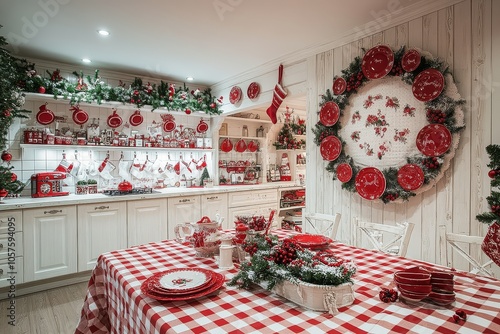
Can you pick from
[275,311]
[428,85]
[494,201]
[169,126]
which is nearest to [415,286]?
[275,311]

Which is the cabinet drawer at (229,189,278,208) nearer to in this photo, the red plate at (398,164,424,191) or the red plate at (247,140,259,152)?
the red plate at (247,140,259,152)

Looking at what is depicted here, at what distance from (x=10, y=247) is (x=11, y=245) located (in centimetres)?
4

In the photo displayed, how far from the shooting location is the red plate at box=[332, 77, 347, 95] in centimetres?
280

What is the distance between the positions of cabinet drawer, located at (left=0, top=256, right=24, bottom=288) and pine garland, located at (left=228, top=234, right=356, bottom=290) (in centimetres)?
268

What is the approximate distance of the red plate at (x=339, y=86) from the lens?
280 centimetres

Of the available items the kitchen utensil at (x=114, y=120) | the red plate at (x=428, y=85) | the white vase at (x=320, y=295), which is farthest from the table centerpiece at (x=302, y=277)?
the kitchen utensil at (x=114, y=120)

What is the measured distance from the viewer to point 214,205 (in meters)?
4.16

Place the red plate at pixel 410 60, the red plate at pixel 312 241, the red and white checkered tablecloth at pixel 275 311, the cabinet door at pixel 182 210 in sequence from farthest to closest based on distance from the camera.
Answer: the cabinet door at pixel 182 210, the red plate at pixel 410 60, the red plate at pixel 312 241, the red and white checkered tablecloth at pixel 275 311

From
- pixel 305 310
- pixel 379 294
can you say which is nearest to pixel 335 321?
pixel 305 310

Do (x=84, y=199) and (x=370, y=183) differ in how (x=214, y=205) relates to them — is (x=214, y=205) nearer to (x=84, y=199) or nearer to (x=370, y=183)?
(x=84, y=199)

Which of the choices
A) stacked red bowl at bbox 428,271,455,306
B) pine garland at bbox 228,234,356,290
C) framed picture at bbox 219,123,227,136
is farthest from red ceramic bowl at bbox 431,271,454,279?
framed picture at bbox 219,123,227,136

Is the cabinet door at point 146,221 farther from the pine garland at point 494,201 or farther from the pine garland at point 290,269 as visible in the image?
the pine garland at point 494,201

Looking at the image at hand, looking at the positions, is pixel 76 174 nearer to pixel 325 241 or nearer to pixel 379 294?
pixel 325 241

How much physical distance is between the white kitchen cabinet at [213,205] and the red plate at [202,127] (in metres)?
1.12
